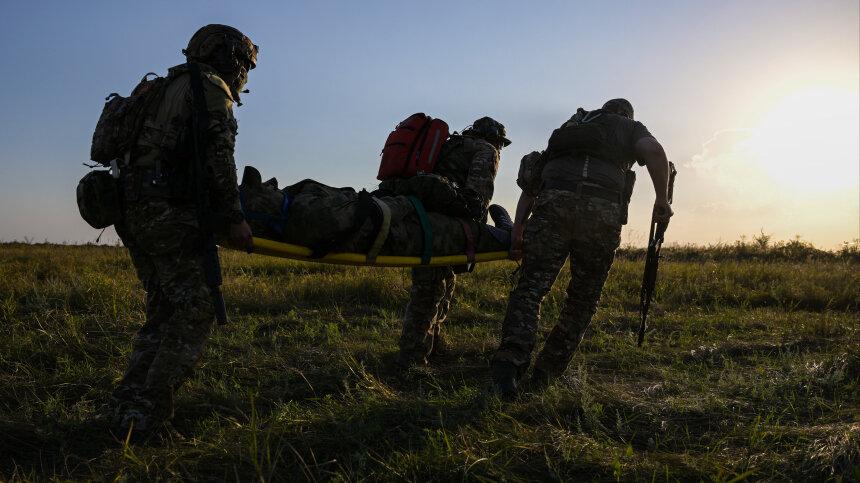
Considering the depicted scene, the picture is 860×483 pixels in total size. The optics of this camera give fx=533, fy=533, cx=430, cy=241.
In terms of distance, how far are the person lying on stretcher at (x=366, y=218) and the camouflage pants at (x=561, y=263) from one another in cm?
61

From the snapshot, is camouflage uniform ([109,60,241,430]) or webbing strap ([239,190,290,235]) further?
webbing strap ([239,190,290,235])

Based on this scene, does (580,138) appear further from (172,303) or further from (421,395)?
(172,303)

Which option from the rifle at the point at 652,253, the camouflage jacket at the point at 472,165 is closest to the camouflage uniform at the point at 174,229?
the camouflage jacket at the point at 472,165

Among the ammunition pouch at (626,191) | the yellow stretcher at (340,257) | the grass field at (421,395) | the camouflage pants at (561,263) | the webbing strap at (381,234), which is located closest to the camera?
the grass field at (421,395)

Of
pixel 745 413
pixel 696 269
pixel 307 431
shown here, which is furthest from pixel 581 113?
pixel 696 269

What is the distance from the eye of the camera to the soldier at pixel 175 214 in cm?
329

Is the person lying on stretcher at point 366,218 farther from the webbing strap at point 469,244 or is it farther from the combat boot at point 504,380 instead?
the combat boot at point 504,380

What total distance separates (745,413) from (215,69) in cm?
435

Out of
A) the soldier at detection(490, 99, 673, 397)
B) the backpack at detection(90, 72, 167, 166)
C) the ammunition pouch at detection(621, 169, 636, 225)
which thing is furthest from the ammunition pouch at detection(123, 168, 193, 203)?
the ammunition pouch at detection(621, 169, 636, 225)

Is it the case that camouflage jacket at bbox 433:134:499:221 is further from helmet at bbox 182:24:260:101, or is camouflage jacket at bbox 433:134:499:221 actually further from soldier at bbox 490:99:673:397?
helmet at bbox 182:24:260:101

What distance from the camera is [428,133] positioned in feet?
16.5

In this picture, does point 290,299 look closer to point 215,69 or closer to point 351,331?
point 351,331

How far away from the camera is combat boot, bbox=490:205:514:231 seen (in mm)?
5300

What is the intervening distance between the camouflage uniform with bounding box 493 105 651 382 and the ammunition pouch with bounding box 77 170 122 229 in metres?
2.83
